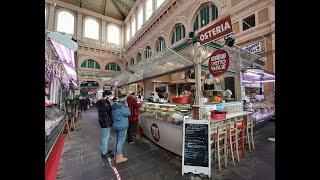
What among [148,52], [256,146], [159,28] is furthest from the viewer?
[148,52]

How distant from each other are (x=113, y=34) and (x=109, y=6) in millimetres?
4701

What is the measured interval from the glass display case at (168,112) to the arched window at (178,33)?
10.4 metres

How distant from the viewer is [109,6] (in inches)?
1124

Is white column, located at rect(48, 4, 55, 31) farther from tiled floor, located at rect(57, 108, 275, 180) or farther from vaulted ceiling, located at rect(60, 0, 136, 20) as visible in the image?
tiled floor, located at rect(57, 108, 275, 180)

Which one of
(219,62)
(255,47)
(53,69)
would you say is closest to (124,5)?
(255,47)

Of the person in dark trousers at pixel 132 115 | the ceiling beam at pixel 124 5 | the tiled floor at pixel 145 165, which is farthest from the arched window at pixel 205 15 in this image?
the ceiling beam at pixel 124 5

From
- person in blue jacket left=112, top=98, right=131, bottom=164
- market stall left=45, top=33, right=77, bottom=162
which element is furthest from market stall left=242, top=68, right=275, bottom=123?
market stall left=45, top=33, right=77, bottom=162

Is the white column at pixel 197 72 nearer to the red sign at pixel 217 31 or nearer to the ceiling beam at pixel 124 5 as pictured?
the red sign at pixel 217 31

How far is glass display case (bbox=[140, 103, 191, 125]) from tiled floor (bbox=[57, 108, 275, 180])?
3.13 feet
